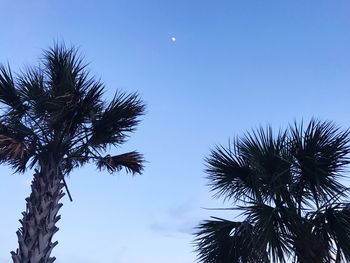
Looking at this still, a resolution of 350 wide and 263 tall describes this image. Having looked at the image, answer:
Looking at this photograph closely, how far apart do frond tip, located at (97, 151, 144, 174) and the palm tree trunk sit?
1678mm

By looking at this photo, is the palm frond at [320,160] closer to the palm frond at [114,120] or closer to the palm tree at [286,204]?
the palm tree at [286,204]

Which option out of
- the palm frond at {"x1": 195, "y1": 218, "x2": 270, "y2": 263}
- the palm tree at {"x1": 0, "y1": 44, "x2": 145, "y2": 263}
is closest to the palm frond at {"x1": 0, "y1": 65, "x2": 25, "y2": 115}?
the palm tree at {"x1": 0, "y1": 44, "x2": 145, "y2": 263}

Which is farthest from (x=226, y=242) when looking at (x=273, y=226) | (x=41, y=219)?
(x=41, y=219)

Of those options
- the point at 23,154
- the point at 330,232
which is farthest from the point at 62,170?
the point at 330,232

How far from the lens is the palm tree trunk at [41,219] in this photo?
27.6ft

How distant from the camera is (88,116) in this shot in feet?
33.0

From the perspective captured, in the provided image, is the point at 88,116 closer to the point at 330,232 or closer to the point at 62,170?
the point at 62,170

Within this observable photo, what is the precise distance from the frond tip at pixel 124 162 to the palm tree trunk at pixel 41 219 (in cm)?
168

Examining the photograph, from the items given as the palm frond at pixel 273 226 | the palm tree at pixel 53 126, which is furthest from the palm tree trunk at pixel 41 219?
the palm frond at pixel 273 226

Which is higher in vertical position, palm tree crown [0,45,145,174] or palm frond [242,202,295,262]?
palm tree crown [0,45,145,174]

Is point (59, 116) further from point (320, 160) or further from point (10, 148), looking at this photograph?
point (320, 160)

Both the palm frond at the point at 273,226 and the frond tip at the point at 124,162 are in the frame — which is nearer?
the palm frond at the point at 273,226

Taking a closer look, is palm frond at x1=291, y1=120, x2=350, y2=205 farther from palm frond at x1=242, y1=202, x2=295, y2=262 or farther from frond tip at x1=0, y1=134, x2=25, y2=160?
frond tip at x1=0, y1=134, x2=25, y2=160

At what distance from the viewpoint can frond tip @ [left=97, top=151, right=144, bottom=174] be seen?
36.0 feet
